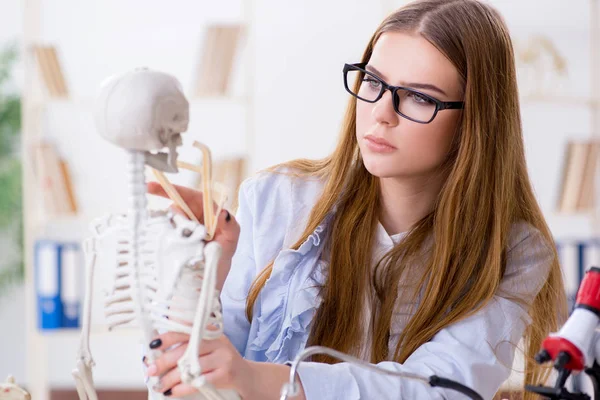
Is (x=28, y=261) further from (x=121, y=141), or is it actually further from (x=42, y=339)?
(x=121, y=141)

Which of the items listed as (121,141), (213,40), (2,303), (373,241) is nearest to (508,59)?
(373,241)

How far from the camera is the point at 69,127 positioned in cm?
387

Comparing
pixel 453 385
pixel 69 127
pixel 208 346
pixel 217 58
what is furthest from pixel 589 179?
pixel 208 346

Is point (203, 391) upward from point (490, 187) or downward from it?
downward

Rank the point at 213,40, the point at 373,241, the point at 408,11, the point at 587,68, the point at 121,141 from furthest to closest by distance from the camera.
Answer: the point at 587,68
the point at 213,40
the point at 373,241
the point at 408,11
the point at 121,141

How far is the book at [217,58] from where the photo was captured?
336 centimetres

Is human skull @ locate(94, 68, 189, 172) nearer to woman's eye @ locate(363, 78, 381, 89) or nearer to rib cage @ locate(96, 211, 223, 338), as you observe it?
rib cage @ locate(96, 211, 223, 338)

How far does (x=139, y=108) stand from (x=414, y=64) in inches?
21.4

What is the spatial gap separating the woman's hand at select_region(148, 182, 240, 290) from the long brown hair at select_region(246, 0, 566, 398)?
379mm

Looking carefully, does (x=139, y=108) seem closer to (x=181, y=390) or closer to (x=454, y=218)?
(x=181, y=390)

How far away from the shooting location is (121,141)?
935 millimetres

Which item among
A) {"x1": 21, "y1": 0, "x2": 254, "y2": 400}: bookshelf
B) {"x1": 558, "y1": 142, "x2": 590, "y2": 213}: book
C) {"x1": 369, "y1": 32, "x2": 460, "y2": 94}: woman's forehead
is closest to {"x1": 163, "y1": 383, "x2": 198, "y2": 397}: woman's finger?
{"x1": 369, "y1": 32, "x2": 460, "y2": 94}: woman's forehead

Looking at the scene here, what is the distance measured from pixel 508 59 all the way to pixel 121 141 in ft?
2.49

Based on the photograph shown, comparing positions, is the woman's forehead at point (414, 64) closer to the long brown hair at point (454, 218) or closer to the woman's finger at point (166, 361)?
the long brown hair at point (454, 218)
